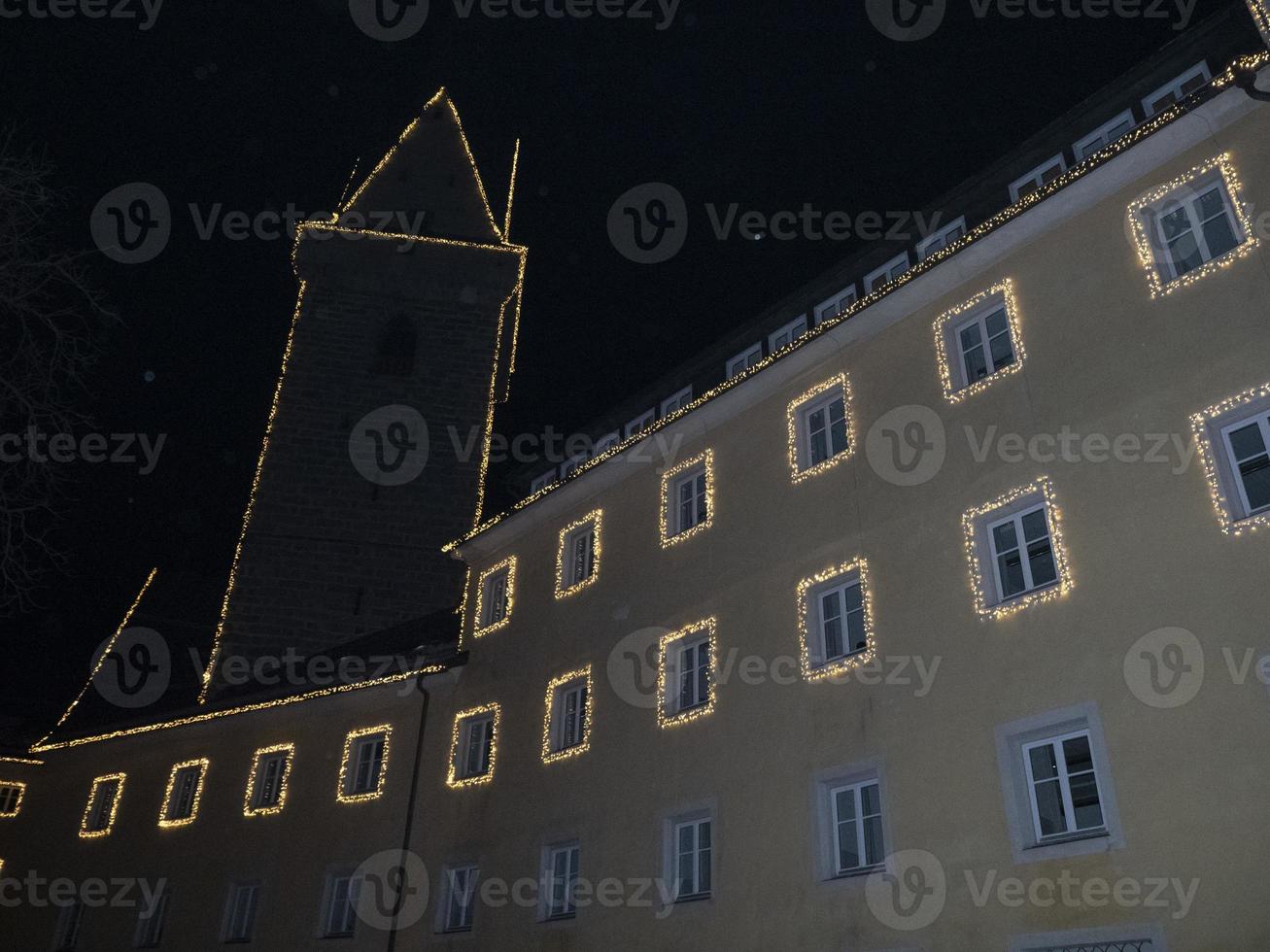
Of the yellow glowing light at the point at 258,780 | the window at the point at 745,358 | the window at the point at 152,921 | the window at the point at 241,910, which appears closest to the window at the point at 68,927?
the window at the point at 152,921

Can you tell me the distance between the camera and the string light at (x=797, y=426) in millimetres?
16078

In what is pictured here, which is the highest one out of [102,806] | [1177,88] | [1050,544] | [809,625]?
[1177,88]

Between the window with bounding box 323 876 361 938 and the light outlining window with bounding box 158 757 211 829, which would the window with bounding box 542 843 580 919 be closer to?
the window with bounding box 323 876 361 938

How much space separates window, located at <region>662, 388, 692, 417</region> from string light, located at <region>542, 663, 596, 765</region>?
622 centimetres

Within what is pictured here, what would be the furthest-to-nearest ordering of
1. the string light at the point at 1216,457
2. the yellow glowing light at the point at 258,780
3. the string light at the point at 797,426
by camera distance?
the yellow glowing light at the point at 258,780
the string light at the point at 797,426
the string light at the point at 1216,457

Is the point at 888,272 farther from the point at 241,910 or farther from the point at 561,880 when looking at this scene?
the point at 241,910

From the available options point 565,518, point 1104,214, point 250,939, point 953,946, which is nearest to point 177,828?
point 250,939

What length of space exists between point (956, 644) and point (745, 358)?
31.7ft

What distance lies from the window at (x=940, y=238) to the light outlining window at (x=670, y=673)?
290 inches

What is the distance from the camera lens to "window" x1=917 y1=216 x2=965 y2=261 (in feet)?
59.9

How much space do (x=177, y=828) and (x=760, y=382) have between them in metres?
18.4

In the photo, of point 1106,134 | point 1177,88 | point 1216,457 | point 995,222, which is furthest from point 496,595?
point 1177,88

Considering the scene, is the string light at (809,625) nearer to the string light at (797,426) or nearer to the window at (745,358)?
the string light at (797,426)

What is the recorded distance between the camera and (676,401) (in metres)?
23.2
